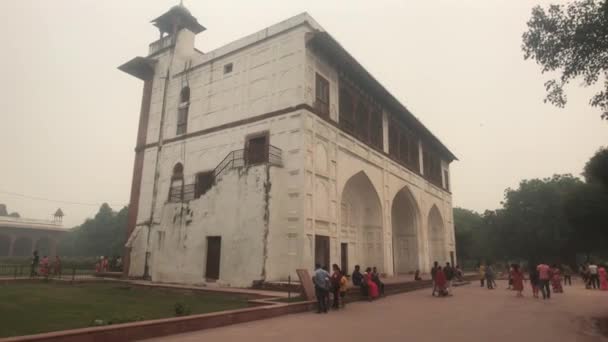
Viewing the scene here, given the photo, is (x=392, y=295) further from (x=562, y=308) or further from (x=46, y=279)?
(x=46, y=279)

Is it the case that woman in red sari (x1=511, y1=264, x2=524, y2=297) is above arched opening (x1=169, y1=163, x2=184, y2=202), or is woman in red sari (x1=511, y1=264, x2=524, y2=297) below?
below

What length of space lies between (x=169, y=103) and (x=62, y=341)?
1798cm

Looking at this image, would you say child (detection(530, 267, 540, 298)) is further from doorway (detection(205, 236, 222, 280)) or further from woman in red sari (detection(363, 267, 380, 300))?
doorway (detection(205, 236, 222, 280))

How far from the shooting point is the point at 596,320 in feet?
31.0

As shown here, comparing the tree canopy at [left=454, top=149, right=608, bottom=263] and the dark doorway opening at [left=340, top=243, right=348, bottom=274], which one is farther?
the tree canopy at [left=454, top=149, right=608, bottom=263]

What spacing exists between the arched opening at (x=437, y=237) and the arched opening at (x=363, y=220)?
1292 cm

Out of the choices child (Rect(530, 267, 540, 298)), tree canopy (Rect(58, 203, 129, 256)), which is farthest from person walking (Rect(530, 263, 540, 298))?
tree canopy (Rect(58, 203, 129, 256))

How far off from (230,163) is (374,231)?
9.10m

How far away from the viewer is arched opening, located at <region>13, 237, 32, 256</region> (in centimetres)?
4843

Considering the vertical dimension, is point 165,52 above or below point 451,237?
above

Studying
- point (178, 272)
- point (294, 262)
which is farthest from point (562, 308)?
point (178, 272)

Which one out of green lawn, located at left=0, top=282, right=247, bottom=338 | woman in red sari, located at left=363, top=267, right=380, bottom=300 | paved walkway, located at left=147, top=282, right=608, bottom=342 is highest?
woman in red sari, located at left=363, top=267, right=380, bottom=300

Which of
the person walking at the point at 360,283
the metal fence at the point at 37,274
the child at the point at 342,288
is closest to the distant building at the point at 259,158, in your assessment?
the person walking at the point at 360,283

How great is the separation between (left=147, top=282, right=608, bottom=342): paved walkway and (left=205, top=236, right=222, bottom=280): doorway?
6.75m
